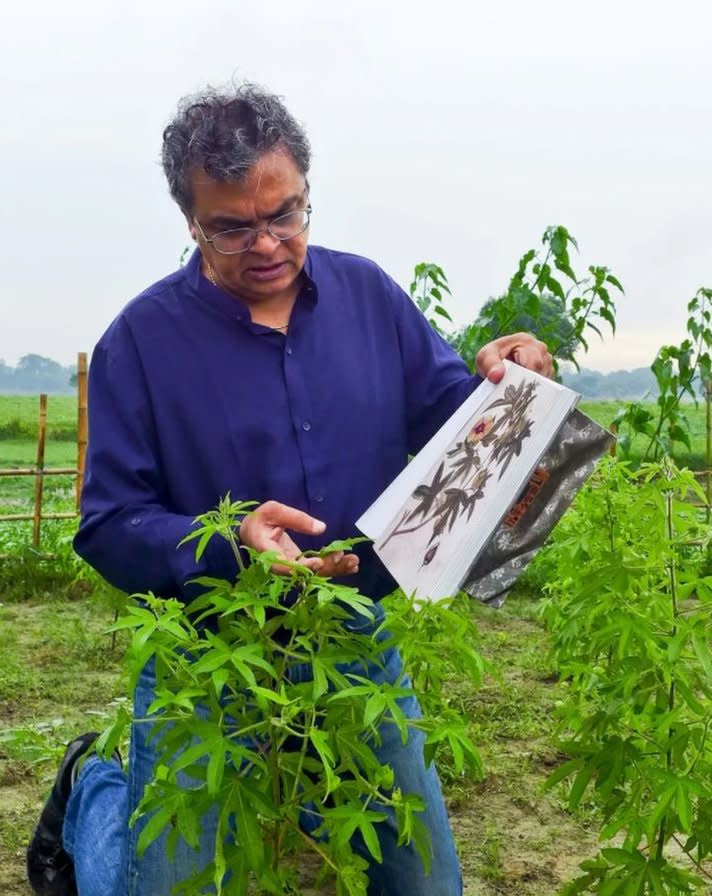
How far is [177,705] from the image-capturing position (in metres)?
1.67

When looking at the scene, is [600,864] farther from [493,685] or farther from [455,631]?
[493,685]

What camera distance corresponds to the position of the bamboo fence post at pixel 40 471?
7098 mm

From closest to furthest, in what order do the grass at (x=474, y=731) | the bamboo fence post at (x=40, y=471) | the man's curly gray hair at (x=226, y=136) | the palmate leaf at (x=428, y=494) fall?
the palmate leaf at (x=428, y=494), the man's curly gray hair at (x=226, y=136), the grass at (x=474, y=731), the bamboo fence post at (x=40, y=471)

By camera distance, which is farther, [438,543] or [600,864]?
[600,864]

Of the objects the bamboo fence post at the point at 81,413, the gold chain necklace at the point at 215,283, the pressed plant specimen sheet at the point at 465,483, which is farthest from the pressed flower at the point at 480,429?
the bamboo fence post at the point at 81,413

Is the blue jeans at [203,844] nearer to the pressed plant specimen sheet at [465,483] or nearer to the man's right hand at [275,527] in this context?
the pressed plant specimen sheet at [465,483]

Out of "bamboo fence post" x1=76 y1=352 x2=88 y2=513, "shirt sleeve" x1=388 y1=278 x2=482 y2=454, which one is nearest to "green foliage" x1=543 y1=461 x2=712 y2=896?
"shirt sleeve" x1=388 y1=278 x2=482 y2=454

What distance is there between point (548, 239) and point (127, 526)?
252 cm

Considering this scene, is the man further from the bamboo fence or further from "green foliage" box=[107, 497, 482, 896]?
the bamboo fence

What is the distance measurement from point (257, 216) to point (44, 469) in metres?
5.65

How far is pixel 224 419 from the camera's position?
2.22 m

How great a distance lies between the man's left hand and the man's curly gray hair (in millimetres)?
478

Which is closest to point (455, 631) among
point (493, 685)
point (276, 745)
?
point (276, 745)

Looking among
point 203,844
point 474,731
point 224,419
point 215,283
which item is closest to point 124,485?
point 224,419
